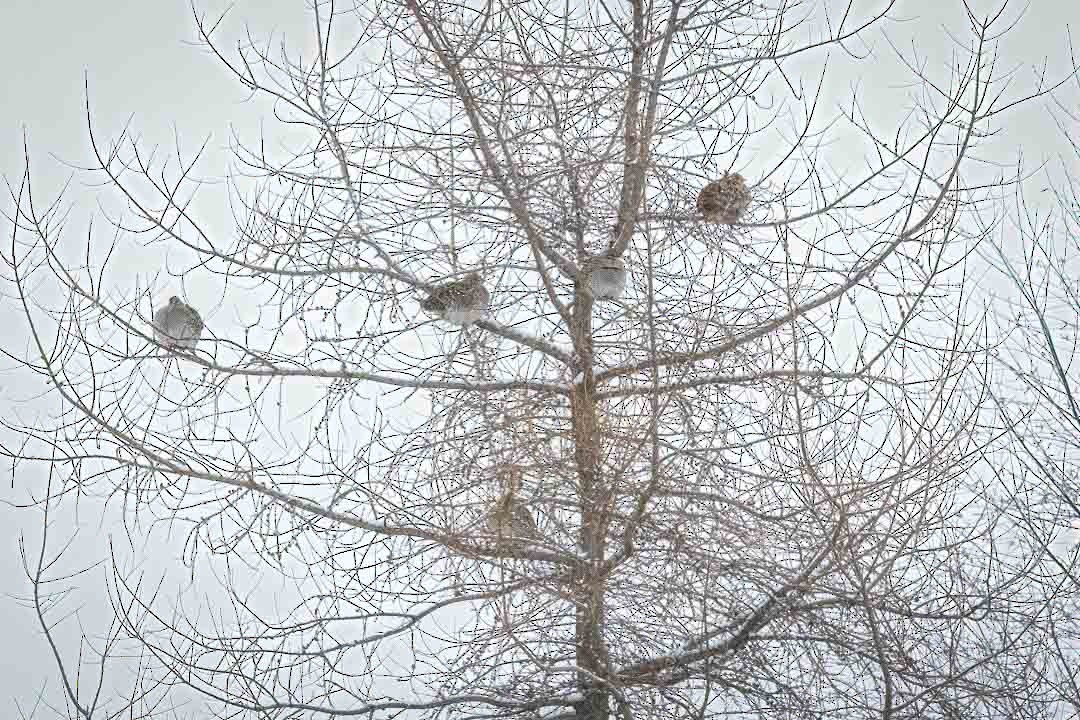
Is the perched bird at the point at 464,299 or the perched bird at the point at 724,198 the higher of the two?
the perched bird at the point at 724,198

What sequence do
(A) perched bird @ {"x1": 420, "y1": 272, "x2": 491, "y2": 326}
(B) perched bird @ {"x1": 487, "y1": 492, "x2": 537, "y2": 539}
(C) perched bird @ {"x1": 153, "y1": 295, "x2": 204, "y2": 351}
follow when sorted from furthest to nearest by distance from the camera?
(C) perched bird @ {"x1": 153, "y1": 295, "x2": 204, "y2": 351} → (A) perched bird @ {"x1": 420, "y1": 272, "x2": 491, "y2": 326} → (B) perched bird @ {"x1": 487, "y1": 492, "x2": 537, "y2": 539}

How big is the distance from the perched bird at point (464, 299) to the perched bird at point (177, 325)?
925 mm

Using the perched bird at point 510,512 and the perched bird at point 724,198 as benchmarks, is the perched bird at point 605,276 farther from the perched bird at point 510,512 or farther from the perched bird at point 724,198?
the perched bird at point 510,512

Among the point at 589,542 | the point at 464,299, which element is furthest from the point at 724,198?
the point at 589,542

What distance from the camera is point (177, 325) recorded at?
13.5 ft

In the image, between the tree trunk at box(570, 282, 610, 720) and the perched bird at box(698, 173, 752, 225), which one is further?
the perched bird at box(698, 173, 752, 225)

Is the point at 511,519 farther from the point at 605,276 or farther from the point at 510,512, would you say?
the point at 605,276

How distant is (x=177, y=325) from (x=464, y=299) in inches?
43.0

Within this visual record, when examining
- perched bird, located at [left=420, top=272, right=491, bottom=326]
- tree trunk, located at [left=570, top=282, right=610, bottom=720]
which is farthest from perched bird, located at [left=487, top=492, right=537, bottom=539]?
perched bird, located at [left=420, top=272, right=491, bottom=326]

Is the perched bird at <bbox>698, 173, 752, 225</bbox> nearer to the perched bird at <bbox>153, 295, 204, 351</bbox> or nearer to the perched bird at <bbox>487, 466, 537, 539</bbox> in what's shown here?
the perched bird at <bbox>487, 466, 537, 539</bbox>

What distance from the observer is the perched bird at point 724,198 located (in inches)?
164

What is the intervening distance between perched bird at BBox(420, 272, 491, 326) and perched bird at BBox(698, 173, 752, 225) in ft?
2.99

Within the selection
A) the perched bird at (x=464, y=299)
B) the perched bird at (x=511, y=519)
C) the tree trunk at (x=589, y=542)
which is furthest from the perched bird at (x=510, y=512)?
the perched bird at (x=464, y=299)

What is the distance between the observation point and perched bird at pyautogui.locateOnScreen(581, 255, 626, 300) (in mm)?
4027
